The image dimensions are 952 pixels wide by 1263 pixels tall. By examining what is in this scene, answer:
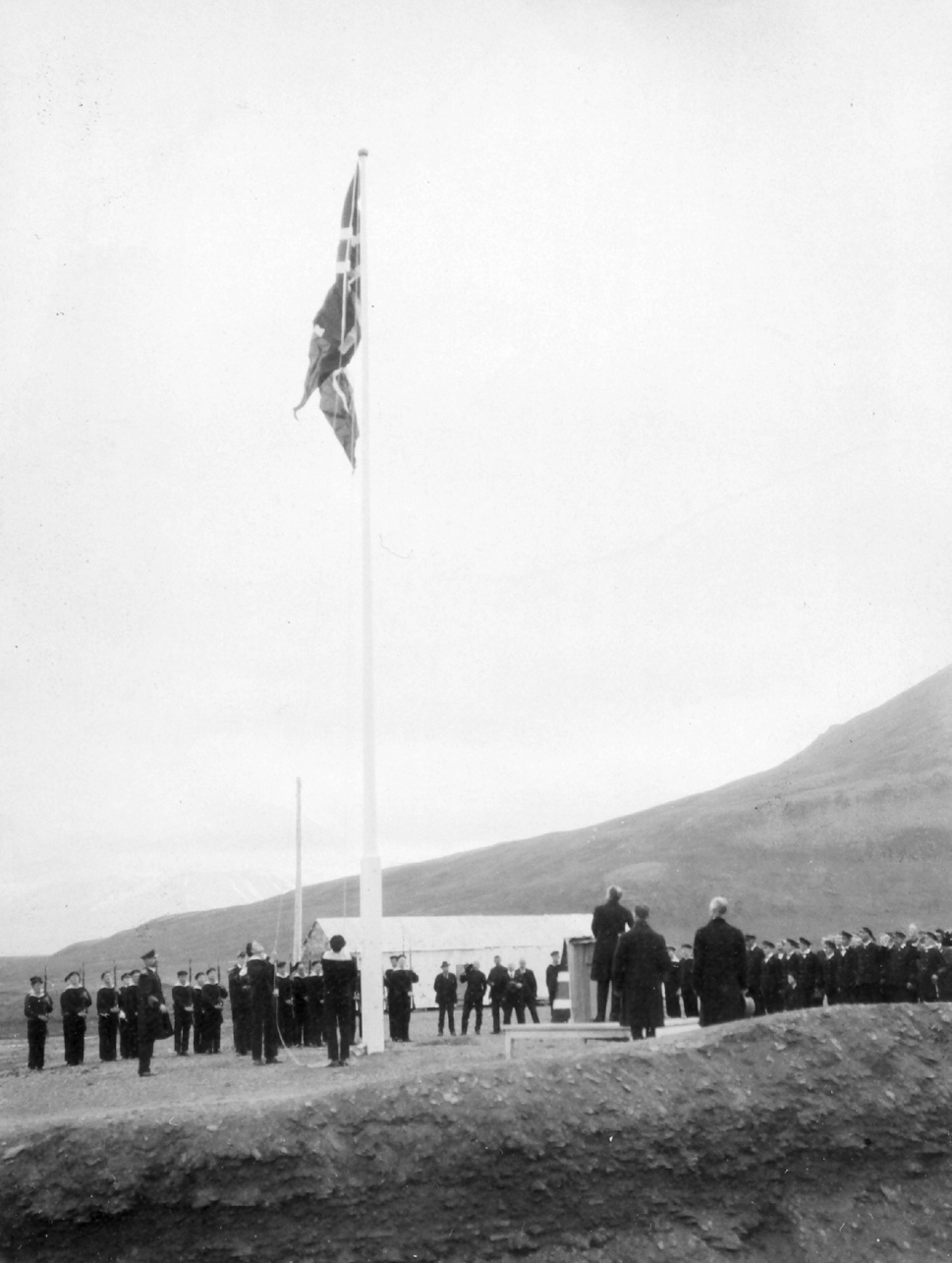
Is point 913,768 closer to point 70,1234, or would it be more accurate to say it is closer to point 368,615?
point 368,615

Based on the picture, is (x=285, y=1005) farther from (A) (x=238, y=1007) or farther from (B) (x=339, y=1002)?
(B) (x=339, y=1002)

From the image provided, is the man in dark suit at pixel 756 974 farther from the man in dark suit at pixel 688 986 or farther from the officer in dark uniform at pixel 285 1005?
the officer in dark uniform at pixel 285 1005

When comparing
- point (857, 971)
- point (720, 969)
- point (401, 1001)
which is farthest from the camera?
point (401, 1001)

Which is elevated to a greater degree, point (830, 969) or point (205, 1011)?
point (830, 969)

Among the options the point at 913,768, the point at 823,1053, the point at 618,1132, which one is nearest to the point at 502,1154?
the point at 618,1132

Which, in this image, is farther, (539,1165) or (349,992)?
(349,992)

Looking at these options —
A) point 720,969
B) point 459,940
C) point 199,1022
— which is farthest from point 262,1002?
point 459,940
